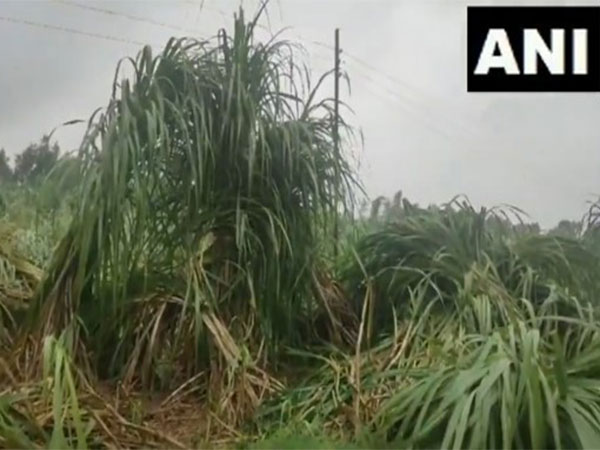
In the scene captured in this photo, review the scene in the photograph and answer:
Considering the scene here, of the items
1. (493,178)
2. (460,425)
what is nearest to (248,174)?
(493,178)

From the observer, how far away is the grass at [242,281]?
1508mm

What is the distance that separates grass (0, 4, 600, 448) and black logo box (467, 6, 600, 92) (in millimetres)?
269

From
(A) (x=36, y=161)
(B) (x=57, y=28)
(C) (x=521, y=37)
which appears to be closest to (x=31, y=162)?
(A) (x=36, y=161)

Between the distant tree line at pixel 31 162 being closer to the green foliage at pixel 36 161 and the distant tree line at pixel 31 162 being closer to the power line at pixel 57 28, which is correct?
the green foliage at pixel 36 161

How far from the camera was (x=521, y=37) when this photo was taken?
1589mm

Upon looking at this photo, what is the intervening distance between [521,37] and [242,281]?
782 millimetres

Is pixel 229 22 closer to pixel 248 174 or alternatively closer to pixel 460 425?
pixel 248 174

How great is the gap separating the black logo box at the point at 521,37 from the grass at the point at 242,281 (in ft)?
0.88

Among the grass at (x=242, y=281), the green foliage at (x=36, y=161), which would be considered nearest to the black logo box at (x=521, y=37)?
the grass at (x=242, y=281)

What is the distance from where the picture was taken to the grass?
1.51 meters

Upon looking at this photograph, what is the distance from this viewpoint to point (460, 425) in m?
1.40

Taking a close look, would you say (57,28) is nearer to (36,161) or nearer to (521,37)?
(36,161)

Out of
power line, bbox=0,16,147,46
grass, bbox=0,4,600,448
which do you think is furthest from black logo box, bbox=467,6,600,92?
power line, bbox=0,16,147,46

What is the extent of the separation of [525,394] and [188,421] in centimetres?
66
